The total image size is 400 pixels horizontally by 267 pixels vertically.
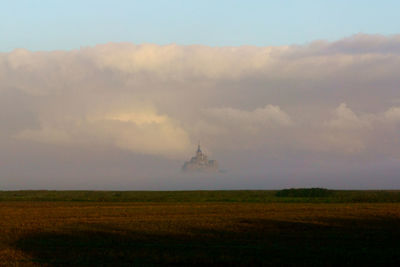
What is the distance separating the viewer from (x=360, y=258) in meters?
23.6

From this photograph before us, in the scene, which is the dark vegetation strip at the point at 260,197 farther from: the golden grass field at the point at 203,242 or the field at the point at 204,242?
the field at the point at 204,242

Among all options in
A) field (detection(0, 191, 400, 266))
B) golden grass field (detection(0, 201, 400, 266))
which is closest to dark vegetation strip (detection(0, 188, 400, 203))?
golden grass field (detection(0, 201, 400, 266))

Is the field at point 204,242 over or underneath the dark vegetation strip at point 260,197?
underneath

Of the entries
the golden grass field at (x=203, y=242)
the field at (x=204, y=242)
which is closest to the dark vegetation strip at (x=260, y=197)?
the golden grass field at (x=203, y=242)

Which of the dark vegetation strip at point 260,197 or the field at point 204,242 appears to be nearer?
the field at point 204,242

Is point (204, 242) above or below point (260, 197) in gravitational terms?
below

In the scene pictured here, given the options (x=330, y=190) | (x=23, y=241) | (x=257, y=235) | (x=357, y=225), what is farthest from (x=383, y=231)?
(x=330, y=190)

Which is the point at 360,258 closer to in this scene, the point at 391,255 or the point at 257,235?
the point at 391,255

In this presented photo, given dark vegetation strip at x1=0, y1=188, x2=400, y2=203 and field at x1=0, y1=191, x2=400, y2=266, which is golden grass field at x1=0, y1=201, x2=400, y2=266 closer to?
field at x1=0, y1=191, x2=400, y2=266

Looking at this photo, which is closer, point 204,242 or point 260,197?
point 204,242

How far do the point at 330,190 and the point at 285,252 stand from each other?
300 feet

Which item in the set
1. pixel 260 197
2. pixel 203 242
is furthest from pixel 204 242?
pixel 260 197

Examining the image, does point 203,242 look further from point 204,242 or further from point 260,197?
point 260,197

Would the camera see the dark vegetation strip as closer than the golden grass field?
No
